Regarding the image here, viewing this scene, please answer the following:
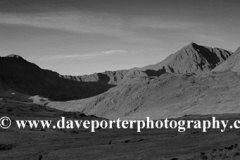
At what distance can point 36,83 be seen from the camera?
550ft

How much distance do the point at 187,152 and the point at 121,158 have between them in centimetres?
291

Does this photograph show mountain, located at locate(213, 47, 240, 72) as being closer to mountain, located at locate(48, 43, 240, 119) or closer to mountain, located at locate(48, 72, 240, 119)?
mountain, located at locate(48, 43, 240, 119)

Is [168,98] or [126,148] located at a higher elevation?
[168,98]

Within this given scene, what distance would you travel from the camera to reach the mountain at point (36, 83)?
155625mm

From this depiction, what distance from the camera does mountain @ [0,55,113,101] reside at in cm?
15562

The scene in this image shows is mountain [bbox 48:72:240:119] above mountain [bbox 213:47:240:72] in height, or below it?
below

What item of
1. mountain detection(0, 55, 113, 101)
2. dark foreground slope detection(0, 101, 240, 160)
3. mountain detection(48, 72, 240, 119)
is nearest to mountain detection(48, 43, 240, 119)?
mountain detection(48, 72, 240, 119)

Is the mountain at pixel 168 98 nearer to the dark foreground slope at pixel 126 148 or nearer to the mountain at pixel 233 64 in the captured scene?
the mountain at pixel 233 64

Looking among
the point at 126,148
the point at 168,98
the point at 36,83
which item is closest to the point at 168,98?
the point at 168,98

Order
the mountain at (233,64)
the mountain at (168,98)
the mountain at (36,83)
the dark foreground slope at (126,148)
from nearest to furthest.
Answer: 1. the dark foreground slope at (126,148)
2. the mountain at (168,98)
3. the mountain at (233,64)
4. the mountain at (36,83)

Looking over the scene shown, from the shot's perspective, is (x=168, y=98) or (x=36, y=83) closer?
(x=168, y=98)

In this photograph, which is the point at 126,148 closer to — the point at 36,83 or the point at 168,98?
the point at 168,98

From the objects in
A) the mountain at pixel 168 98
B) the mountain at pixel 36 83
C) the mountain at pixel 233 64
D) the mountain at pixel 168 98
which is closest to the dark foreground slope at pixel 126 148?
the mountain at pixel 168 98

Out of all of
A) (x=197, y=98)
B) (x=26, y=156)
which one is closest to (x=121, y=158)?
(x=26, y=156)
